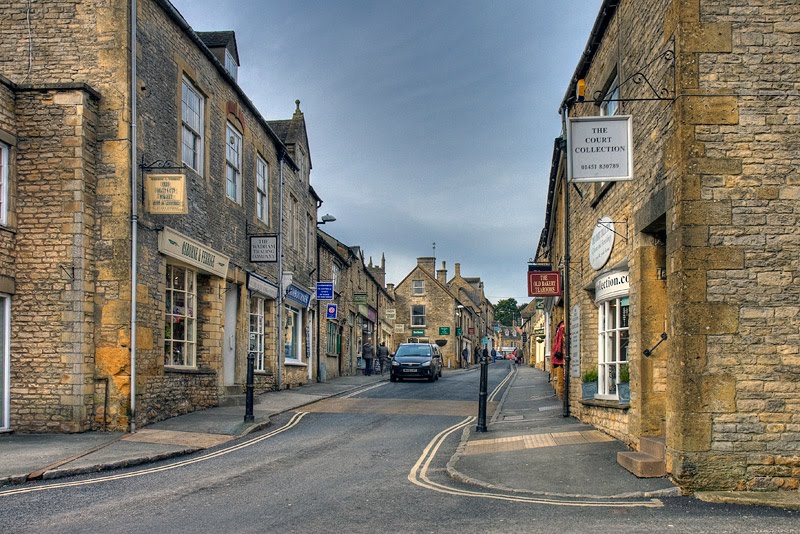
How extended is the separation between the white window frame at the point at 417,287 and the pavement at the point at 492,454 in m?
51.5

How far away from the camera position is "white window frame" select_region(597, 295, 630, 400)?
11906 mm

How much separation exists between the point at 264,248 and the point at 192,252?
4237 mm

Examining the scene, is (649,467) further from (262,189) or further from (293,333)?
(293,333)

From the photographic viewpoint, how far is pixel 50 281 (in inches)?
493

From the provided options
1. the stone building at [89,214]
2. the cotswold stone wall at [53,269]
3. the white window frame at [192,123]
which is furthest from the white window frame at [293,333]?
the cotswold stone wall at [53,269]

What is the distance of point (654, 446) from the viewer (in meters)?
9.02

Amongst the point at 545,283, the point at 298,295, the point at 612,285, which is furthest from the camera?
the point at 298,295

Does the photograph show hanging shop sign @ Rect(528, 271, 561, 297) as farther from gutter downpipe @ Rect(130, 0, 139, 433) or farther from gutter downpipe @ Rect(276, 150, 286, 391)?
gutter downpipe @ Rect(130, 0, 139, 433)

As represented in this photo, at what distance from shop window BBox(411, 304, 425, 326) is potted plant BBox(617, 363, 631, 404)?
183 feet

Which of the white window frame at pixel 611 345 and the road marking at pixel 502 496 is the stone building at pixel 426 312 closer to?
the white window frame at pixel 611 345

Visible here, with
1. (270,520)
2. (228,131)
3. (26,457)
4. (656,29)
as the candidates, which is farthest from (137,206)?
(656,29)

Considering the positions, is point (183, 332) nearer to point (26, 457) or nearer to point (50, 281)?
point (50, 281)

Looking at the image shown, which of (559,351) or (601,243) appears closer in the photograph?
(601,243)

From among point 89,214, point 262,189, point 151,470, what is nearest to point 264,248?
point 262,189
